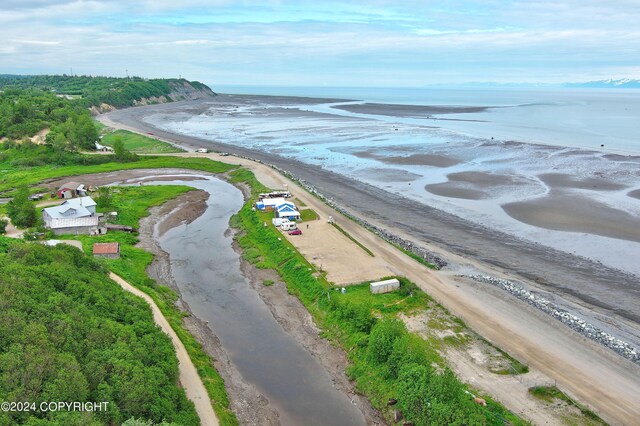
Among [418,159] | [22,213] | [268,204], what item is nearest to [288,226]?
[268,204]

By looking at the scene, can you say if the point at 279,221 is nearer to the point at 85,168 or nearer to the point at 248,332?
the point at 248,332

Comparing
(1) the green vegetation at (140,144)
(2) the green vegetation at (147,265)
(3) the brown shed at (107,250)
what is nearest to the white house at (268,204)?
(2) the green vegetation at (147,265)

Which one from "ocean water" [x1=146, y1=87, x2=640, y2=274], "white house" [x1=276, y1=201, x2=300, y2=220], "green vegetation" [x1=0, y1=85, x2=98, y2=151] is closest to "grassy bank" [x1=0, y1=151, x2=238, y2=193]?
"green vegetation" [x1=0, y1=85, x2=98, y2=151]

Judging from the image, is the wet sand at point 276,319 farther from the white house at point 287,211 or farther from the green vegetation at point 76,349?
the white house at point 287,211

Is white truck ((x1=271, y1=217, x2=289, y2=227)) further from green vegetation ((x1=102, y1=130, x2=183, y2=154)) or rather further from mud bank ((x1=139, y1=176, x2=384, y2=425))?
green vegetation ((x1=102, y1=130, x2=183, y2=154))

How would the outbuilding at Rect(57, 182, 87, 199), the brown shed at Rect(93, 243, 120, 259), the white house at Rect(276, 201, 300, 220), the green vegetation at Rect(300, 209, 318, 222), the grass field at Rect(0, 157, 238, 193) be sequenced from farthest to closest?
the grass field at Rect(0, 157, 238, 193), the outbuilding at Rect(57, 182, 87, 199), the green vegetation at Rect(300, 209, 318, 222), the white house at Rect(276, 201, 300, 220), the brown shed at Rect(93, 243, 120, 259)

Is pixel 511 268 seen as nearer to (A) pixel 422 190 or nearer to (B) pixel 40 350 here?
(A) pixel 422 190
